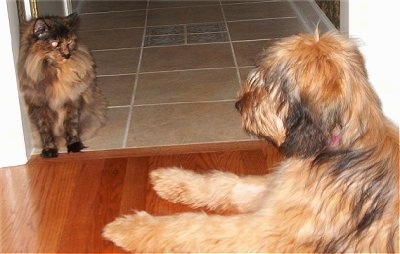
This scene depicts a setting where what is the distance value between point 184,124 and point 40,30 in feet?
2.91

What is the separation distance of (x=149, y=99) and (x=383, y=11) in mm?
1519

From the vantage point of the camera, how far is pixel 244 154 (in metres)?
3.12

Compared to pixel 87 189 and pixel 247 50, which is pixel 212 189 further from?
pixel 247 50

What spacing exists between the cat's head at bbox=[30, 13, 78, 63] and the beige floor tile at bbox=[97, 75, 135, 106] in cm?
79

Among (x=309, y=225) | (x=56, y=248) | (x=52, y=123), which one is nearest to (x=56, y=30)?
(x=52, y=123)

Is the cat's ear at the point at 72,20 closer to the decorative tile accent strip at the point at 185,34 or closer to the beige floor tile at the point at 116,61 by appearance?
the beige floor tile at the point at 116,61

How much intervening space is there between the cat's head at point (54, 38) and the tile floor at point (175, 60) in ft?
1.57

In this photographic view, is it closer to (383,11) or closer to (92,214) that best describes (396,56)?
(383,11)

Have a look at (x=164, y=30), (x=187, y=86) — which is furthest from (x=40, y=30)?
(x=164, y=30)

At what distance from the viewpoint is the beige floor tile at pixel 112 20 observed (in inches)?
233

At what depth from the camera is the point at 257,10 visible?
20.2 ft

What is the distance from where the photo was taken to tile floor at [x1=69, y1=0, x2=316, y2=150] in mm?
3521

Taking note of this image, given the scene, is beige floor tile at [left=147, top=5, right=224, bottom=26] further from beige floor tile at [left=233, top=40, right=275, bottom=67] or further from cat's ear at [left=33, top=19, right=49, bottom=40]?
cat's ear at [left=33, top=19, right=49, bottom=40]

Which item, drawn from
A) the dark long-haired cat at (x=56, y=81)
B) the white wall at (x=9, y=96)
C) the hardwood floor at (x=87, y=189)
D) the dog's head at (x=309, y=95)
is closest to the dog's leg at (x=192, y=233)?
the hardwood floor at (x=87, y=189)
